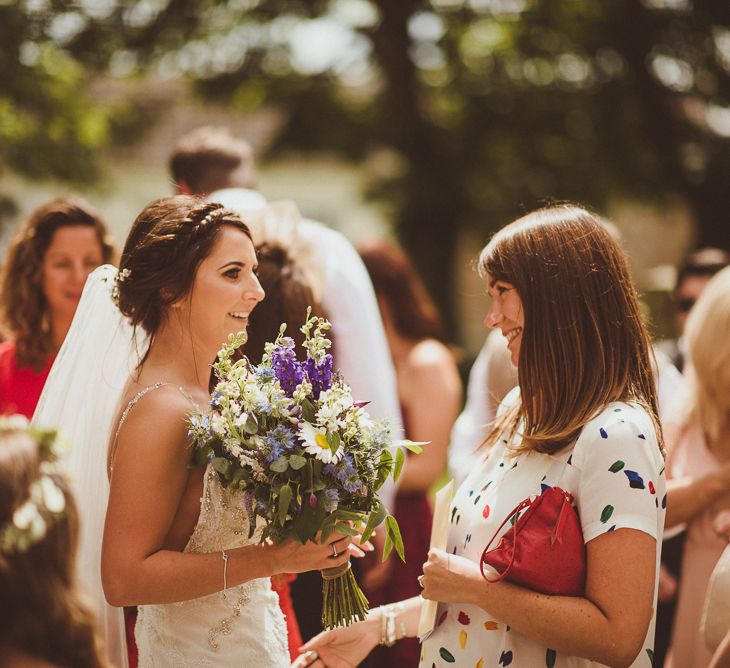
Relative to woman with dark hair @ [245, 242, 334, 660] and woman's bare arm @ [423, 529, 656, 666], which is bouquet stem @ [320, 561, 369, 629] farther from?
woman with dark hair @ [245, 242, 334, 660]

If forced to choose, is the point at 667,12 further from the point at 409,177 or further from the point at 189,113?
the point at 189,113

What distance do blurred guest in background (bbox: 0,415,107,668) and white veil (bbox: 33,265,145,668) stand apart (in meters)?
1.03

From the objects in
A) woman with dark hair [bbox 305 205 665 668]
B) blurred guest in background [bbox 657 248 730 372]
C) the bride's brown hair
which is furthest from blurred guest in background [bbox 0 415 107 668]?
blurred guest in background [bbox 657 248 730 372]

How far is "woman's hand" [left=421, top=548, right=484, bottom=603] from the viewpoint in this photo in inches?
99.3

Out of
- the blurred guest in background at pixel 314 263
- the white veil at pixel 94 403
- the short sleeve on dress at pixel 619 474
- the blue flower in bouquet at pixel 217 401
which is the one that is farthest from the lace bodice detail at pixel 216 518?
the blurred guest in background at pixel 314 263

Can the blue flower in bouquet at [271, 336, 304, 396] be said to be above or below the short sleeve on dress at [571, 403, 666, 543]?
above

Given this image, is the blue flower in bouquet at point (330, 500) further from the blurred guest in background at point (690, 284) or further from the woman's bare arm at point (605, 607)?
the blurred guest in background at point (690, 284)

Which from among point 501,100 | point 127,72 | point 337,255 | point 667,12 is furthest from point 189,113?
point 337,255

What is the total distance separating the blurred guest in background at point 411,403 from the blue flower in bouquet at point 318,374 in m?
2.27

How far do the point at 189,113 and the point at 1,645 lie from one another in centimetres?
2016

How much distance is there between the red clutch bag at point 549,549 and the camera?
2.40 meters

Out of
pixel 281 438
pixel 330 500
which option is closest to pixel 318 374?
pixel 281 438

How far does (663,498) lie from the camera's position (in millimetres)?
2508

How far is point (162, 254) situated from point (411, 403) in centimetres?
265
